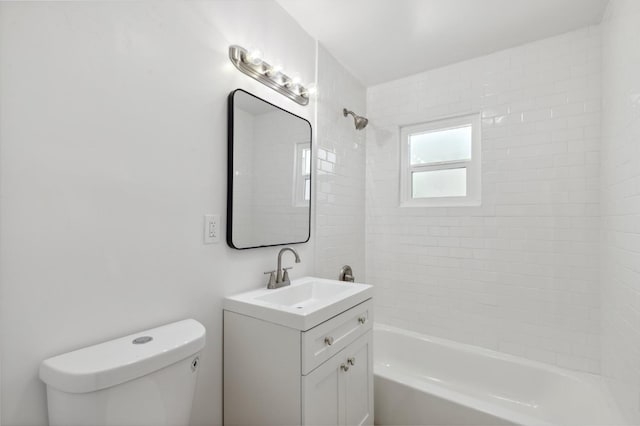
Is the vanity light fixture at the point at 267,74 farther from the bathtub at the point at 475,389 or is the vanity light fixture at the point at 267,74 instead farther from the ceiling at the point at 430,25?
the bathtub at the point at 475,389

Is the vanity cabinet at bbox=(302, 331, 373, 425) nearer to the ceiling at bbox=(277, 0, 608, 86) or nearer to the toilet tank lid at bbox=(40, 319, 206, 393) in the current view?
the toilet tank lid at bbox=(40, 319, 206, 393)

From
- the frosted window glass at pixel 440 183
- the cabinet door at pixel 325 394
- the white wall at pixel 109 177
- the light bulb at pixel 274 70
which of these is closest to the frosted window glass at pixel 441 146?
the frosted window glass at pixel 440 183

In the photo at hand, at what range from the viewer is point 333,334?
1.42 metres

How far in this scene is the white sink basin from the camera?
1273mm

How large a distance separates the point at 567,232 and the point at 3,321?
2787mm

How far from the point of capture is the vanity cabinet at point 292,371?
126 centimetres

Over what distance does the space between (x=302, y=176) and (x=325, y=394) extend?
1.25 meters

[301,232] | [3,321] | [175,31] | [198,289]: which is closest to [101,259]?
[3,321]

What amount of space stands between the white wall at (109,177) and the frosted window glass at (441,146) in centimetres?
169

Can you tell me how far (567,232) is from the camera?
2035 millimetres

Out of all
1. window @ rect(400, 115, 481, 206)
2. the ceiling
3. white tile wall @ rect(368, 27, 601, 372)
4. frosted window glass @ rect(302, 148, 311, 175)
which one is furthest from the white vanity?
the ceiling

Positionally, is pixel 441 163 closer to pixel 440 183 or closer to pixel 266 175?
pixel 440 183

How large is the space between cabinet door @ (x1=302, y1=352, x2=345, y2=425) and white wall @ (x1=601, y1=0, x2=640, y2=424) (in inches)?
50.7

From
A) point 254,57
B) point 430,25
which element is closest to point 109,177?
point 254,57
